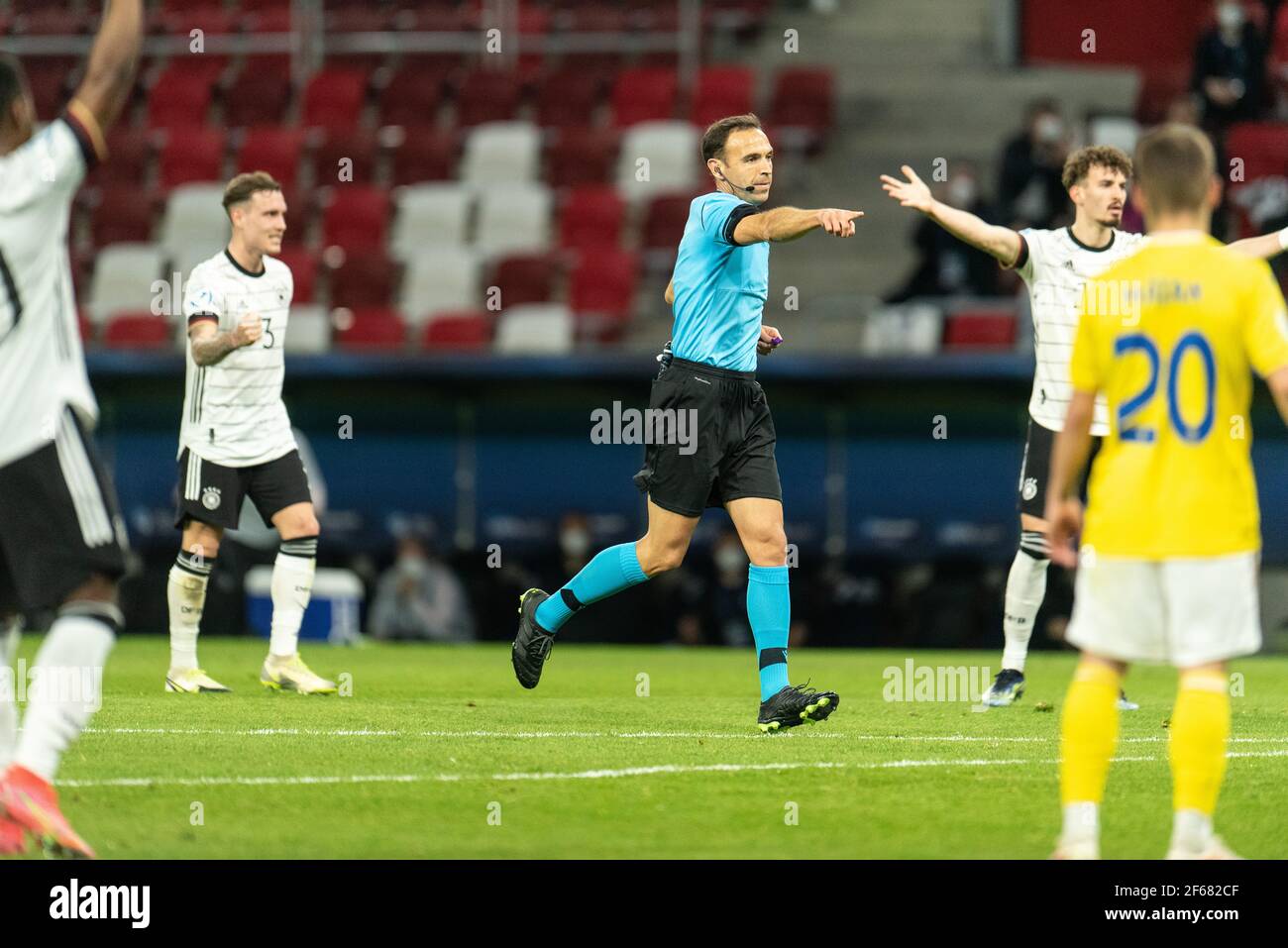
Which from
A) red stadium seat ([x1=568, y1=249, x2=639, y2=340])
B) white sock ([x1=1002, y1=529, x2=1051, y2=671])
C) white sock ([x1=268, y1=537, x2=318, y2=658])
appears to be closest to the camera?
white sock ([x1=1002, y1=529, x2=1051, y2=671])

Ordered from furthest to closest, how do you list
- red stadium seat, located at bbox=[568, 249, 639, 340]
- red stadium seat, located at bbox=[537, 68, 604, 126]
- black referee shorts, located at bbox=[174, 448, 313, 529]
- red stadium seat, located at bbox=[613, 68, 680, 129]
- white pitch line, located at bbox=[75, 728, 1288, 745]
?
red stadium seat, located at bbox=[537, 68, 604, 126], red stadium seat, located at bbox=[613, 68, 680, 129], red stadium seat, located at bbox=[568, 249, 639, 340], black referee shorts, located at bbox=[174, 448, 313, 529], white pitch line, located at bbox=[75, 728, 1288, 745]

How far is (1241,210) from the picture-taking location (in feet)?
62.2

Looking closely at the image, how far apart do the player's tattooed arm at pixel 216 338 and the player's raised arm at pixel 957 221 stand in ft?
11.5

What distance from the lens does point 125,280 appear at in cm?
2230

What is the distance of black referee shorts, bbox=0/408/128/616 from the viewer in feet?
20.4

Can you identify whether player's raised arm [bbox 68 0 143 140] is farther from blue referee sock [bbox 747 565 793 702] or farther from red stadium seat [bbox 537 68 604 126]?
red stadium seat [bbox 537 68 604 126]

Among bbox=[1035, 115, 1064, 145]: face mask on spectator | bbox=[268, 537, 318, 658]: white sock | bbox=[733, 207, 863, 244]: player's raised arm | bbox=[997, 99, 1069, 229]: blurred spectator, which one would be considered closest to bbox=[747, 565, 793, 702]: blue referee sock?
bbox=[733, 207, 863, 244]: player's raised arm

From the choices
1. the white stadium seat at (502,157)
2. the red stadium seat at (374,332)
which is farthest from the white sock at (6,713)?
the white stadium seat at (502,157)

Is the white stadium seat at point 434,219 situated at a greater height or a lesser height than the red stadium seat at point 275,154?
lesser

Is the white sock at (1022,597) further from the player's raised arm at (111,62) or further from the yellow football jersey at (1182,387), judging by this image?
the player's raised arm at (111,62)

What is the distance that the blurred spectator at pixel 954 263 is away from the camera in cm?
1959

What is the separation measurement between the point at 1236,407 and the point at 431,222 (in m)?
17.2

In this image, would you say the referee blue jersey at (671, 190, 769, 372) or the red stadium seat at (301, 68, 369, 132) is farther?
the red stadium seat at (301, 68, 369, 132)

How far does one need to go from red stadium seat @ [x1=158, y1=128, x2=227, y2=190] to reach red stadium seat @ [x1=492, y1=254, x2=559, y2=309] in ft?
14.3
